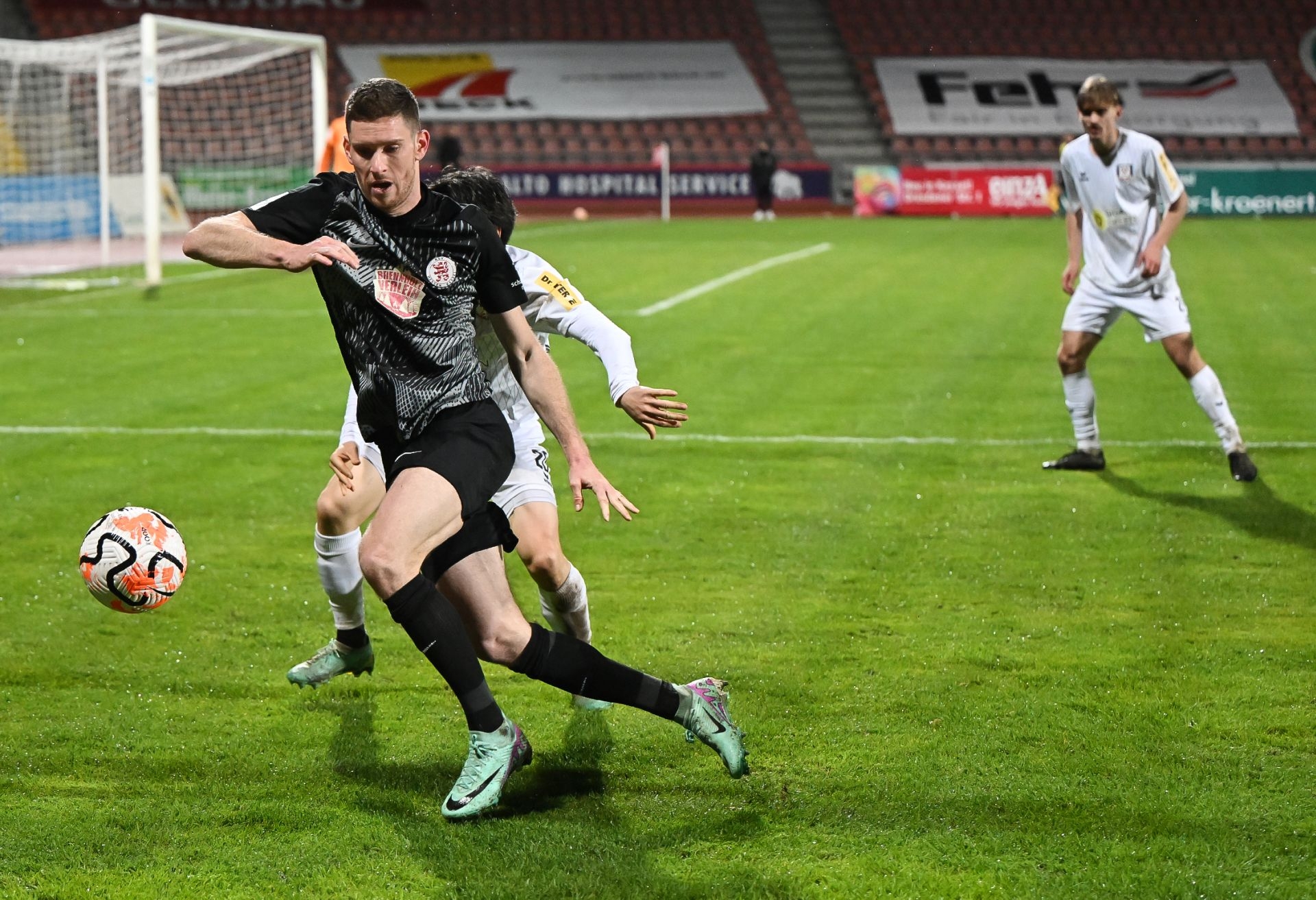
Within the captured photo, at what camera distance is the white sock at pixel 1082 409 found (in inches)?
336

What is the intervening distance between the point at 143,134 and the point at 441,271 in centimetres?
1898

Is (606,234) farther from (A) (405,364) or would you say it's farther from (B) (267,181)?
(A) (405,364)

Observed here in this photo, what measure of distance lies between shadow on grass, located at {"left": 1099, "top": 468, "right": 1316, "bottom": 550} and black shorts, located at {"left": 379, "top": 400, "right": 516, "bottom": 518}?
4.22m

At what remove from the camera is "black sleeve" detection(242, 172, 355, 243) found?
4047mm

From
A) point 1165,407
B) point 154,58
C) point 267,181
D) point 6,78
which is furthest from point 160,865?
point 267,181

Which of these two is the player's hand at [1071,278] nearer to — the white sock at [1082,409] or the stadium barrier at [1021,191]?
the white sock at [1082,409]

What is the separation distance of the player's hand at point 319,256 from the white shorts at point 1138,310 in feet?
17.7

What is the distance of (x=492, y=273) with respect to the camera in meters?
4.06

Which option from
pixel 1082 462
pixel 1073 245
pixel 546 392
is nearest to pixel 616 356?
pixel 546 392

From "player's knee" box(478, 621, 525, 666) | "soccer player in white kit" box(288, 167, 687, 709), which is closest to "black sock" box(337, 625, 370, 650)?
"soccer player in white kit" box(288, 167, 687, 709)

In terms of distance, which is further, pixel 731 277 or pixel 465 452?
pixel 731 277

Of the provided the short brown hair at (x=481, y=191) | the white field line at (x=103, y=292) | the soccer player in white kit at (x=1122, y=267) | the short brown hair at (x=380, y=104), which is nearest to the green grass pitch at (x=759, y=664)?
the soccer player in white kit at (x=1122, y=267)

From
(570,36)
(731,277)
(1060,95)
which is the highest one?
(570,36)

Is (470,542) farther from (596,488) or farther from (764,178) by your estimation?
(764,178)
